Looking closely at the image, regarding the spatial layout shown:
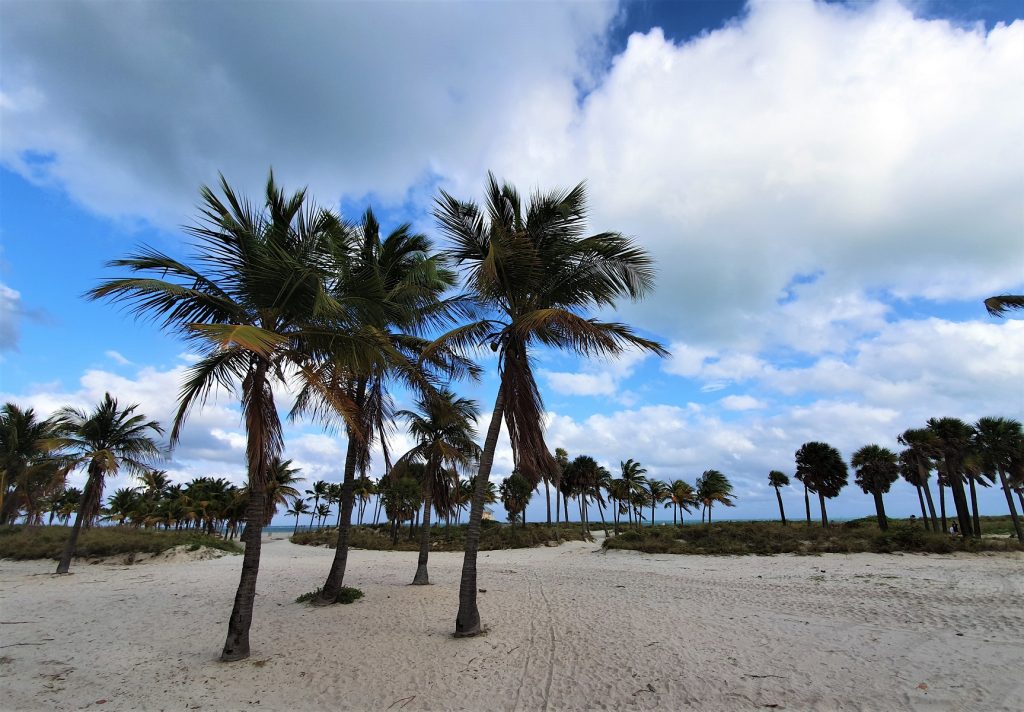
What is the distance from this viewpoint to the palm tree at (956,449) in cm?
2835

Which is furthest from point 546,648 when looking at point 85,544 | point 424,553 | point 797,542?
point 85,544

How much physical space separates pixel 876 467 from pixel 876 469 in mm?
160

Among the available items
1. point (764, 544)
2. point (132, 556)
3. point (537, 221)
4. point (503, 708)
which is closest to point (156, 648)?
point (503, 708)

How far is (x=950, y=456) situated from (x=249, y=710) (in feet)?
130

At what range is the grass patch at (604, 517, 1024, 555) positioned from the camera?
2083 cm

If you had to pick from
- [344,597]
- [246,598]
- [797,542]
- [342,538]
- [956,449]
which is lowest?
[344,597]

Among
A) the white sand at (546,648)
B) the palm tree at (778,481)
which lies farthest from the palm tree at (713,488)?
the white sand at (546,648)

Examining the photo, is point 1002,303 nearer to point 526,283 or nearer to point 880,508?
point 526,283

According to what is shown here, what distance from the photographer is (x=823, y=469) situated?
37094mm

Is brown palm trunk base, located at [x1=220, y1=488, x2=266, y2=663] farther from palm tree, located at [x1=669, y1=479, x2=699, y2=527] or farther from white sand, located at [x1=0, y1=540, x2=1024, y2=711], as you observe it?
palm tree, located at [x1=669, y1=479, x2=699, y2=527]

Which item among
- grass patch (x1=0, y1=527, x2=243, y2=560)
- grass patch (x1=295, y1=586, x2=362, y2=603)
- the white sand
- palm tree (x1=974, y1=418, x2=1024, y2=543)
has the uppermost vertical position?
palm tree (x1=974, y1=418, x2=1024, y2=543)

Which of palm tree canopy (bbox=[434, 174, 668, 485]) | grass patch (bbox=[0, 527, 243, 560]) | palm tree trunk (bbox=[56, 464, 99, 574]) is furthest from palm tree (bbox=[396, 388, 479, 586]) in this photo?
grass patch (bbox=[0, 527, 243, 560])

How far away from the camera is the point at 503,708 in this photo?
5906 mm

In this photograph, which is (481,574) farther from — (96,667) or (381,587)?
(96,667)
